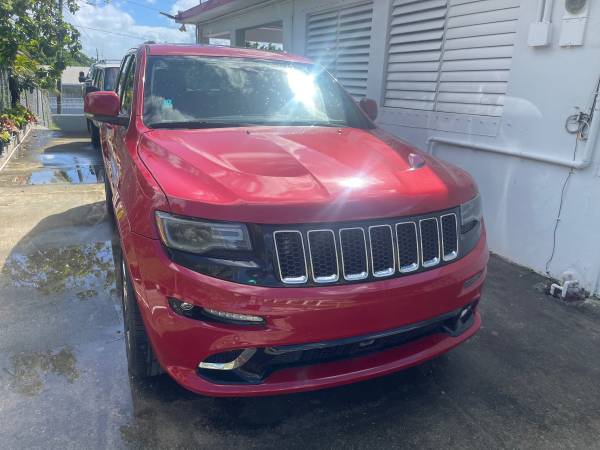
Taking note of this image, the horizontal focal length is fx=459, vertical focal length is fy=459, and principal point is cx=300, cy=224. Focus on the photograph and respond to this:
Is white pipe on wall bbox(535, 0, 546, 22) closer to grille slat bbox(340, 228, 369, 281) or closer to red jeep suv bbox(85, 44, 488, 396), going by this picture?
red jeep suv bbox(85, 44, 488, 396)

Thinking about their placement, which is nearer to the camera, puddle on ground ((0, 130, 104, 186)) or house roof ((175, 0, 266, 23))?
puddle on ground ((0, 130, 104, 186))

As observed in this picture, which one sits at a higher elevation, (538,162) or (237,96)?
(237,96)

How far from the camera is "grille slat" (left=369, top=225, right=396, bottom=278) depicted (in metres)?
2.02

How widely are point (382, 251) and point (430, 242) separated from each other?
11.9 inches

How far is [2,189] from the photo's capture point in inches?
258

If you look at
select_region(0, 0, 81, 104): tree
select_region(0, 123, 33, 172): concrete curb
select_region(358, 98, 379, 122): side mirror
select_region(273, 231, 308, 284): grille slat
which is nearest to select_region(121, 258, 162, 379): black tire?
select_region(273, 231, 308, 284): grille slat

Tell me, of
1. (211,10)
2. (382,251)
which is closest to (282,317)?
(382,251)

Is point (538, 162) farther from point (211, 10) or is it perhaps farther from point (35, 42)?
point (35, 42)

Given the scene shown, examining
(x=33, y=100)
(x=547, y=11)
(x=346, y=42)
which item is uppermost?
(x=346, y=42)

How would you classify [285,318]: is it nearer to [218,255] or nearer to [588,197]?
[218,255]

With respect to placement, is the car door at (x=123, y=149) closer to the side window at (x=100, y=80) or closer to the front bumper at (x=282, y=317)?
the front bumper at (x=282, y=317)

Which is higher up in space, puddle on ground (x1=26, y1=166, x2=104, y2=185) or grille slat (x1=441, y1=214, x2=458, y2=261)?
grille slat (x1=441, y1=214, x2=458, y2=261)

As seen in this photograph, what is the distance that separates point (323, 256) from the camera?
1938 millimetres

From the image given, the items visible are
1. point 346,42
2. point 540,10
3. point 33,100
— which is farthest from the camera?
point 33,100
